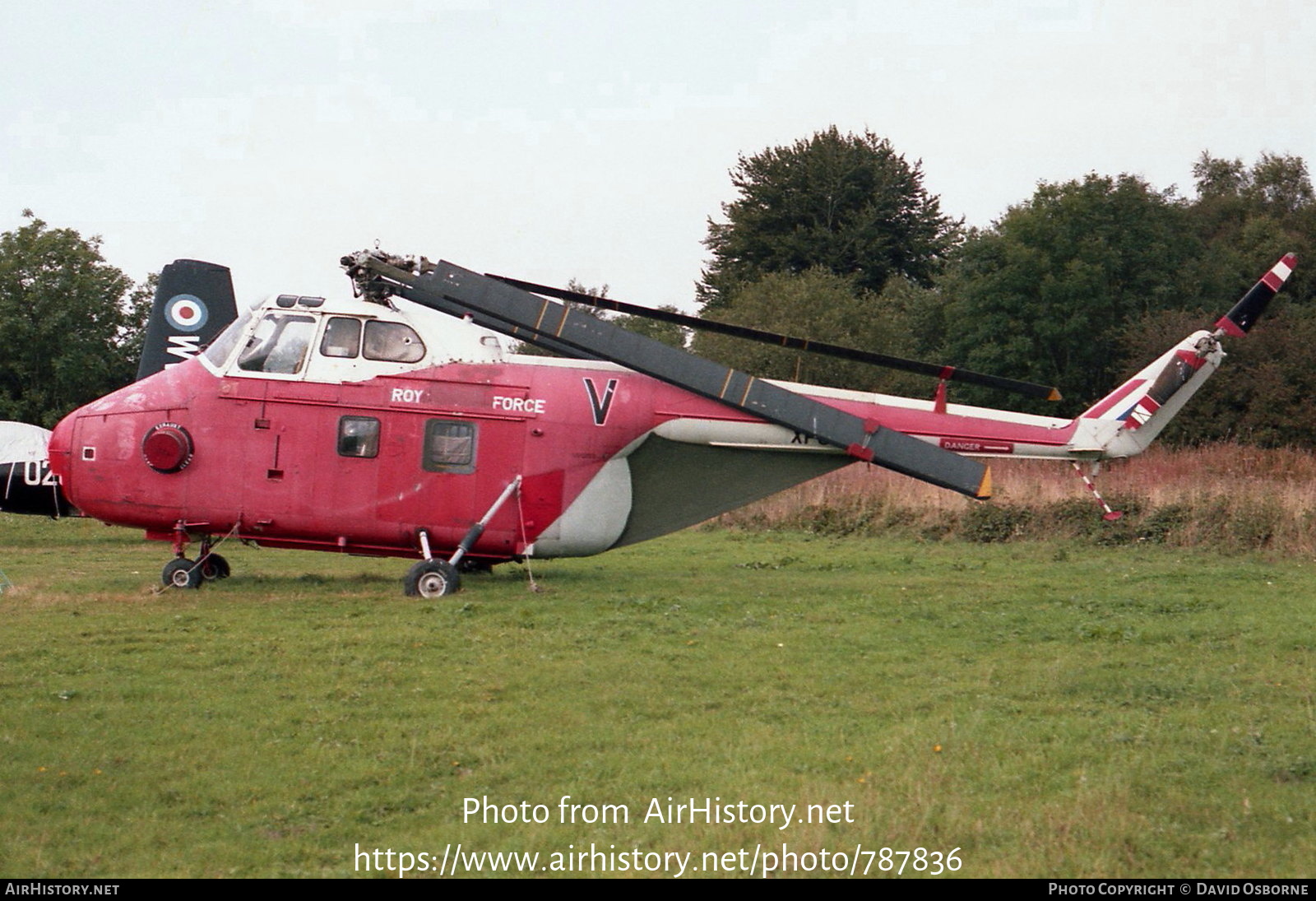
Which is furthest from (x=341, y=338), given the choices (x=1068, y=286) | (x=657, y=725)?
(x=1068, y=286)

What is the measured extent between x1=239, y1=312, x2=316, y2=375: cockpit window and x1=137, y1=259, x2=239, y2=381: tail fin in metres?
11.4

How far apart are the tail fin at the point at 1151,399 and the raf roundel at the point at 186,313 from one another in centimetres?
1829

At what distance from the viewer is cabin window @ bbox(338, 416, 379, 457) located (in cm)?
1541

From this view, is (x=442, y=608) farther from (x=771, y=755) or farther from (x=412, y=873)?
(x=412, y=873)

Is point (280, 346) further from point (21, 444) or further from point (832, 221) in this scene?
point (832, 221)

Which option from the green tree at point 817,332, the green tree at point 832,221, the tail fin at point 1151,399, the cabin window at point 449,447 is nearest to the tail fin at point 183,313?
the cabin window at point 449,447

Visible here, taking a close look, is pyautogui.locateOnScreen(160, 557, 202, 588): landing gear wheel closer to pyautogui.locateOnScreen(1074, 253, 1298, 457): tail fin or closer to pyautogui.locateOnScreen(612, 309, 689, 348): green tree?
pyautogui.locateOnScreen(1074, 253, 1298, 457): tail fin

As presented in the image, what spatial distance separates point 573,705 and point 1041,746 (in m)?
3.20

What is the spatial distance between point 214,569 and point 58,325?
80.7ft

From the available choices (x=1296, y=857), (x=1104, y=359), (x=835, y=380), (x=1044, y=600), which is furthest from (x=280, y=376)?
(x=1104, y=359)

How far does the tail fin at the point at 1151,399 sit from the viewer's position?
15.5 metres

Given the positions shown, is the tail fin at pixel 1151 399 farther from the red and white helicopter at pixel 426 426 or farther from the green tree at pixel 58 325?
the green tree at pixel 58 325

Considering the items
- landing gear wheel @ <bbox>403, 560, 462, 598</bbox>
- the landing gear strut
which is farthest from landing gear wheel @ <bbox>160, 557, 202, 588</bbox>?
landing gear wheel @ <bbox>403, 560, 462, 598</bbox>

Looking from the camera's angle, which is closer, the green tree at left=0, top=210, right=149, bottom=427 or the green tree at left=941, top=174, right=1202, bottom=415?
the green tree at left=0, top=210, right=149, bottom=427
